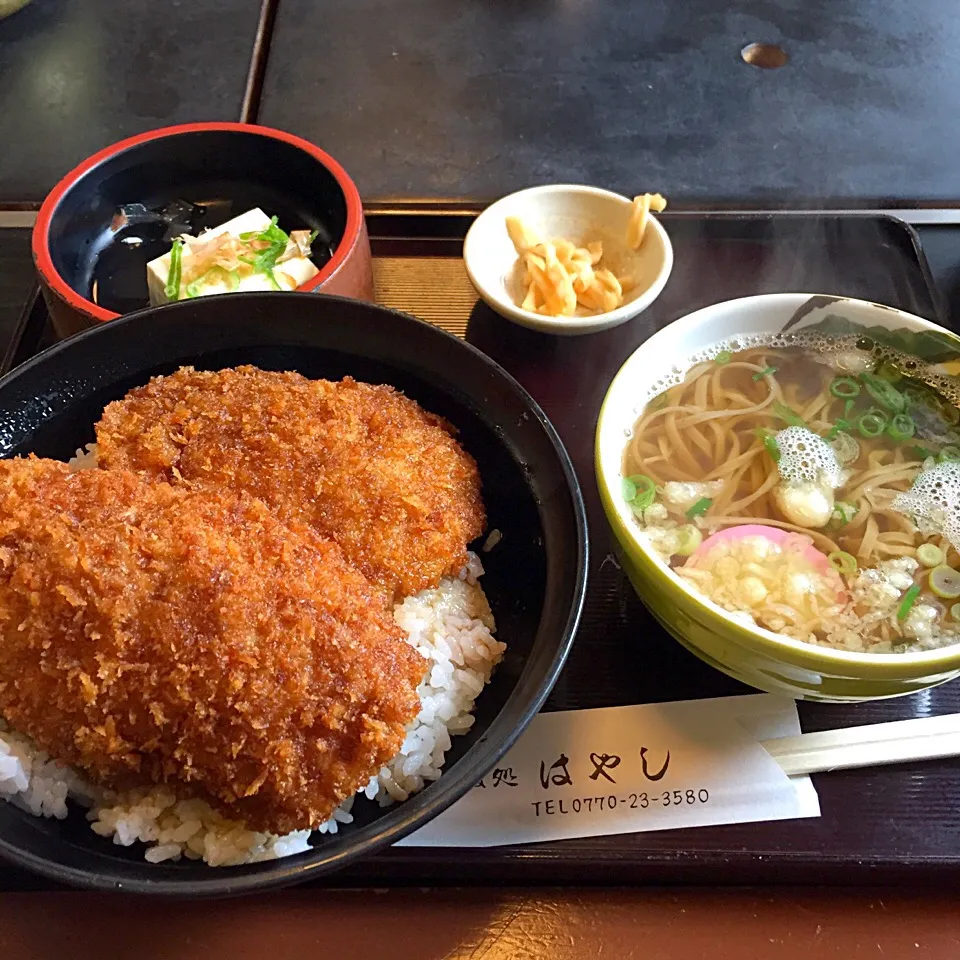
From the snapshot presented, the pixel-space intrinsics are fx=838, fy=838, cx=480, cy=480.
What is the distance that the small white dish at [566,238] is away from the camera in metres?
1.67

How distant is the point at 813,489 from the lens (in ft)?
4.29

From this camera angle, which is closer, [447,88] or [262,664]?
[262,664]

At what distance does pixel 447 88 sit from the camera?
247cm

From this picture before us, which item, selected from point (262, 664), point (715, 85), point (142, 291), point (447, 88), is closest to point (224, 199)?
point (142, 291)

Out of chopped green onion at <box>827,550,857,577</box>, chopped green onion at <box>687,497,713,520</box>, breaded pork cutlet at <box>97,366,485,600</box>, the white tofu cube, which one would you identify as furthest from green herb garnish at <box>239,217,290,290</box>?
chopped green onion at <box>827,550,857,577</box>

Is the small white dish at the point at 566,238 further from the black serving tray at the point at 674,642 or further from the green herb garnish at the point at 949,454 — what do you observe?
the green herb garnish at the point at 949,454

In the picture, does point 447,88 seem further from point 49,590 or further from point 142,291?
point 49,590

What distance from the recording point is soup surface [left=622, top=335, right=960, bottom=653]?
1188 millimetres

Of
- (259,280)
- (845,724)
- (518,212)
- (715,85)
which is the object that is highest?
(259,280)

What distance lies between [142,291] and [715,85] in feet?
5.88

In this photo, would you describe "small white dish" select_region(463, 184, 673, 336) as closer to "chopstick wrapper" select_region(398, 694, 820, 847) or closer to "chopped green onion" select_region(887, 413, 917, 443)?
"chopped green onion" select_region(887, 413, 917, 443)

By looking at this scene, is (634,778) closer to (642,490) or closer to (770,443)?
(642,490)

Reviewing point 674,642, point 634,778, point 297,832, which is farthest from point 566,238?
point 297,832

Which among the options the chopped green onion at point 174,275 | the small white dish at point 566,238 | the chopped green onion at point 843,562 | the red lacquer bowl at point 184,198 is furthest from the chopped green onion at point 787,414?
the chopped green onion at point 174,275
